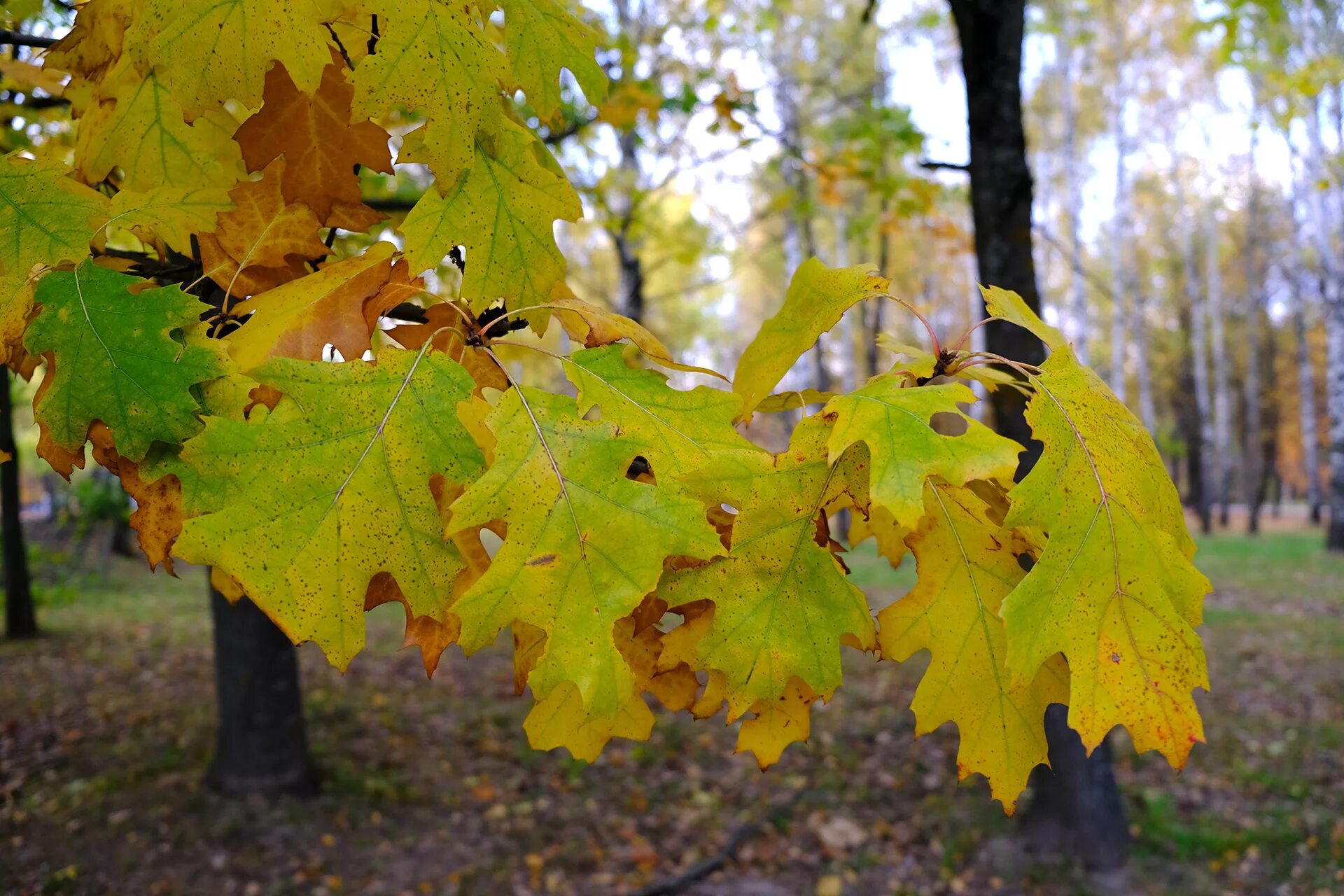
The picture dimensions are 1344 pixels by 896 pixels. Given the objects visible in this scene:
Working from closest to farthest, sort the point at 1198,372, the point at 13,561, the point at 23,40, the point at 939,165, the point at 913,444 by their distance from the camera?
1. the point at 913,444
2. the point at 23,40
3. the point at 939,165
4. the point at 13,561
5. the point at 1198,372

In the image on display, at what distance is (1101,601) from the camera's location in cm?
88

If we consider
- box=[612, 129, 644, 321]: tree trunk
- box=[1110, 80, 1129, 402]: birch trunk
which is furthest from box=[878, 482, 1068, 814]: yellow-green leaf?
box=[1110, 80, 1129, 402]: birch trunk

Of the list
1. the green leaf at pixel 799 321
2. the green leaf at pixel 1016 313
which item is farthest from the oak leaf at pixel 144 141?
the green leaf at pixel 1016 313

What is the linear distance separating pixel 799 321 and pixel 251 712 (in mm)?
4038

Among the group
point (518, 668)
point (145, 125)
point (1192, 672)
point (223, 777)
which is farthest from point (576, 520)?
point (223, 777)

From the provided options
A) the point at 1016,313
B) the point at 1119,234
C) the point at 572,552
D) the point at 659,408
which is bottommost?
the point at 572,552

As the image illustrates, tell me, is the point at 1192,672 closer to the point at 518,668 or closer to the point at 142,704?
the point at 518,668

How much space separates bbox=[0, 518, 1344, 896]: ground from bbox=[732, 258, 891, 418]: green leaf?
129 inches

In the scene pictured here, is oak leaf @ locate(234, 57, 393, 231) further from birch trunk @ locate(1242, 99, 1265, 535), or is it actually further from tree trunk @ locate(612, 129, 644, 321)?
birch trunk @ locate(1242, 99, 1265, 535)

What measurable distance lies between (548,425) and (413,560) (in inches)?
7.9

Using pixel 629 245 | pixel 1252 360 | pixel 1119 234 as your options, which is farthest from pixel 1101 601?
pixel 1252 360

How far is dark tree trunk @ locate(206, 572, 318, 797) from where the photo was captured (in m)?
4.14

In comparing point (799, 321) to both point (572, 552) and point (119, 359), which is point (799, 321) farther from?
point (119, 359)

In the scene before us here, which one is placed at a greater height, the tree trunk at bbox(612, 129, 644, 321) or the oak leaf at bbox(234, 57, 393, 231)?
the tree trunk at bbox(612, 129, 644, 321)
